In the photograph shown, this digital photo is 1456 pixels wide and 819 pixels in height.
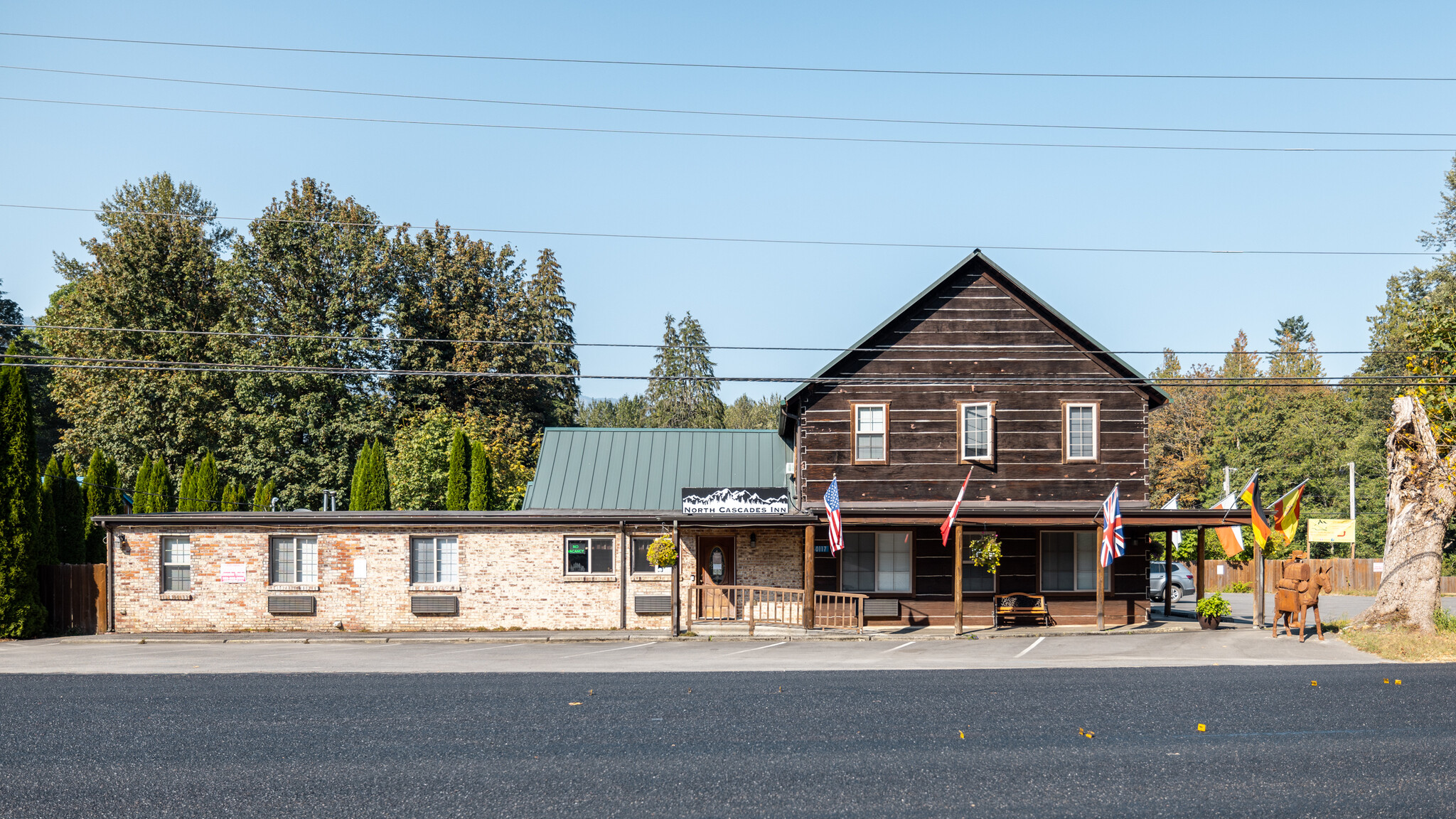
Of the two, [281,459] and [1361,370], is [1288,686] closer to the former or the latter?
[281,459]

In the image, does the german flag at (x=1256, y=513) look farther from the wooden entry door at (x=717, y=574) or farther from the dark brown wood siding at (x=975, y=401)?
the wooden entry door at (x=717, y=574)

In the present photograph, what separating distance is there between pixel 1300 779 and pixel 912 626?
57.5ft

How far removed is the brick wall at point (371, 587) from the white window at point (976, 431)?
8612 mm

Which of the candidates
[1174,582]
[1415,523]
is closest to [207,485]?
[1174,582]


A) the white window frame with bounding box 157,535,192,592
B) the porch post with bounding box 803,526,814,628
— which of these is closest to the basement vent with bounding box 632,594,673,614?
the porch post with bounding box 803,526,814,628

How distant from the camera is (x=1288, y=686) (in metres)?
14.8

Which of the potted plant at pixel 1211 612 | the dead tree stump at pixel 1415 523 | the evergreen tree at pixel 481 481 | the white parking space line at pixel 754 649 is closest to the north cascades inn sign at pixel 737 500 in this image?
the white parking space line at pixel 754 649

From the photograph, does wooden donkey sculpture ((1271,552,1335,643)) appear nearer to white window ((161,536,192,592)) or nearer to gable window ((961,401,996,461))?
gable window ((961,401,996,461))

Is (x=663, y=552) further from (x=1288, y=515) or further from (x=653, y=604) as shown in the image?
(x=1288, y=515)

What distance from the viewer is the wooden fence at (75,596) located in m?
26.3

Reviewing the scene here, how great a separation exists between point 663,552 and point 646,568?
1822 mm

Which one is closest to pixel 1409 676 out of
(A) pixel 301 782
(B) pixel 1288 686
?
(B) pixel 1288 686

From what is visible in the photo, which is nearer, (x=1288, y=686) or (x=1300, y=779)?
(x=1300, y=779)

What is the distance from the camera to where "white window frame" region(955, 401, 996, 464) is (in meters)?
27.1
